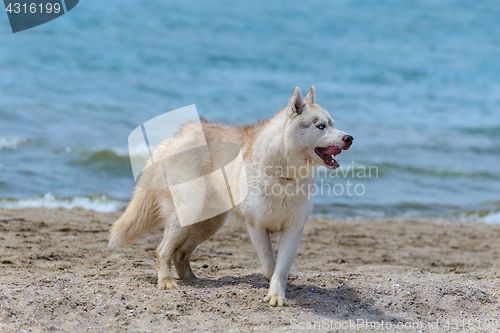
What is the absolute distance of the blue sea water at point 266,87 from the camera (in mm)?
9797

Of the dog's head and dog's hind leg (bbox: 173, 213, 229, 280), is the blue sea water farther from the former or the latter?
the dog's head

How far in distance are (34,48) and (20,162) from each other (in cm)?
871

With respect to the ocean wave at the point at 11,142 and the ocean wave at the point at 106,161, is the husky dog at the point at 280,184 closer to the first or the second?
the ocean wave at the point at 106,161

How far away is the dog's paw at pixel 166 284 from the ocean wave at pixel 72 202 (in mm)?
3741

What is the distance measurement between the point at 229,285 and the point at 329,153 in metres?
1.49

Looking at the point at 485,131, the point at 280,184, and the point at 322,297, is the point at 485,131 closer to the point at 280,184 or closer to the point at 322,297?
the point at 322,297

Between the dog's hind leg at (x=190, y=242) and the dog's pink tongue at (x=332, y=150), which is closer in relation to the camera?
the dog's pink tongue at (x=332, y=150)

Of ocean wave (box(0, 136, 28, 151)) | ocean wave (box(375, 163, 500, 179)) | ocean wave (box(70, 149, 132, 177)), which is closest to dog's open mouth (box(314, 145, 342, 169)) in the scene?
ocean wave (box(70, 149, 132, 177))

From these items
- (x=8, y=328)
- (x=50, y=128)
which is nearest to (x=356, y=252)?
(x=8, y=328)

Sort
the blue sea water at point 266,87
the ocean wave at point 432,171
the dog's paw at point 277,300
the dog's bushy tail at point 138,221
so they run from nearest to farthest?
the dog's paw at point 277,300
the dog's bushy tail at point 138,221
the blue sea water at point 266,87
the ocean wave at point 432,171

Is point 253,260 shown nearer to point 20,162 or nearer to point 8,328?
point 8,328

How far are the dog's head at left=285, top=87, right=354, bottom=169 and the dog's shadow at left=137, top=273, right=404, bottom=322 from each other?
3.79 feet

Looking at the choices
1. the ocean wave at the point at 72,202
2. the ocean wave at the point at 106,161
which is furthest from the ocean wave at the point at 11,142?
the ocean wave at the point at 72,202

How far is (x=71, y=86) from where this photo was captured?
14844 millimetres
